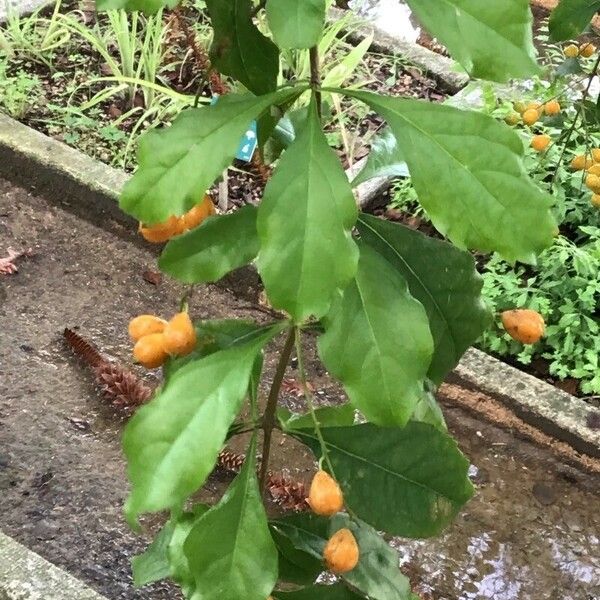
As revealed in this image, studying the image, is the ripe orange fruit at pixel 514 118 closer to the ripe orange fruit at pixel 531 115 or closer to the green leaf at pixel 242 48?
the ripe orange fruit at pixel 531 115

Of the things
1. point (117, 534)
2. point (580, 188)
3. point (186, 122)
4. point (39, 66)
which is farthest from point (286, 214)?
point (39, 66)

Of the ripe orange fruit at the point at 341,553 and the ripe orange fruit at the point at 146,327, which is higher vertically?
the ripe orange fruit at the point at 146,327

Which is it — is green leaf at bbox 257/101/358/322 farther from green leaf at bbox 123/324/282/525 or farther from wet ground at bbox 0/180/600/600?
wet ground at bbox 0/180/600/600

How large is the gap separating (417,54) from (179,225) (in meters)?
2.64

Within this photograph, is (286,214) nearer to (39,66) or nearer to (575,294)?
(575,294)

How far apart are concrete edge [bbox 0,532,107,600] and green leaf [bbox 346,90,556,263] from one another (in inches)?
40.3

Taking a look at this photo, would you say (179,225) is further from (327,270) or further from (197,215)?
(327,270)

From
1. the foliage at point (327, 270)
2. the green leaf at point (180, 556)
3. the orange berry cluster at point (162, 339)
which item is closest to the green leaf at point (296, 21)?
the foliage at point (327, 270)

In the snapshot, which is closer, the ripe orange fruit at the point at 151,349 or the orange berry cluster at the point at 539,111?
the ripe orange fruit at the point at 151,349

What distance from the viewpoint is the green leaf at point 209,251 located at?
0.90 m

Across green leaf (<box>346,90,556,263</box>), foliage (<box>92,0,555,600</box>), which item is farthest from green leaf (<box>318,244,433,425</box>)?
green leaf (<box>346,90,556,263</box>)

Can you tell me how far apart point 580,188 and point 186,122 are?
199 centimetres

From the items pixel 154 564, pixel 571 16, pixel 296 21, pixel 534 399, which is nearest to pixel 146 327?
pixel 296 21

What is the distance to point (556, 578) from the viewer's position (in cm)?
188
